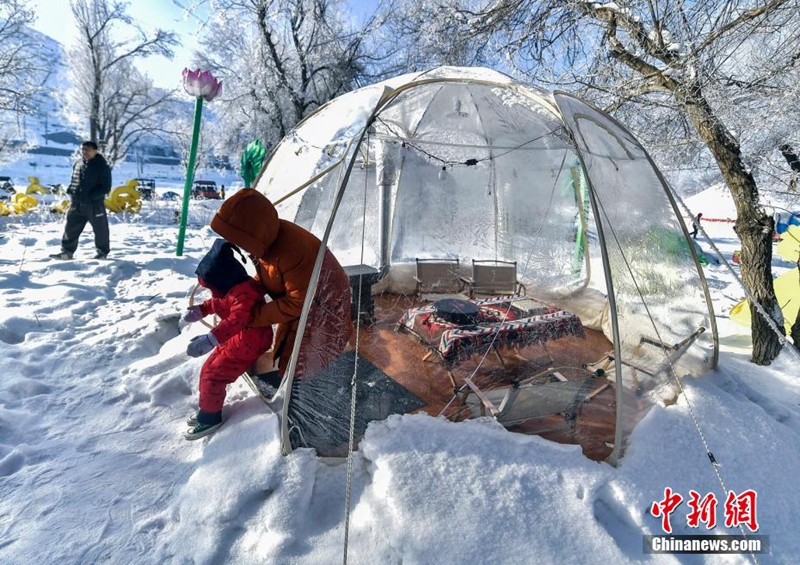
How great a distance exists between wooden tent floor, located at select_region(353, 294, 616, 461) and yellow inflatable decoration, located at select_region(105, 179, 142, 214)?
1095cm

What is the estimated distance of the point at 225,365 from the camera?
2658 millimetres

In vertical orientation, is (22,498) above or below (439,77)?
below

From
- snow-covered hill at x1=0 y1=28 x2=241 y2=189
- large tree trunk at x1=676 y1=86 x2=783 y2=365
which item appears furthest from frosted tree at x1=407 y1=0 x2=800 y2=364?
snow-covered hill at x1=0 y1=28 x2=241 y2=189

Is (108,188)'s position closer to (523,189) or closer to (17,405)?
(17,405)

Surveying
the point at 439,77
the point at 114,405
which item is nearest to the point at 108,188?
the point at 114,405

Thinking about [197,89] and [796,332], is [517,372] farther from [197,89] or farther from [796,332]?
[197,89]

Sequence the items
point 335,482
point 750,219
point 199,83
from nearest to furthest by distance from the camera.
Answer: point 335,482 → point 750,219 → point 199,83

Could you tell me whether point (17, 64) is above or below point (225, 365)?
above

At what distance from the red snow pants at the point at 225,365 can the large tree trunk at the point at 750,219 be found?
4154mm

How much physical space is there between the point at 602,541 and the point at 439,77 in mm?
2836

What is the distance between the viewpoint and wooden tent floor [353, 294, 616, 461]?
276 centimetres

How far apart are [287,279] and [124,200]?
1226 centimetres

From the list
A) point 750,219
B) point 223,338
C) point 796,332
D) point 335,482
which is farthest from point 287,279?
point 796,332

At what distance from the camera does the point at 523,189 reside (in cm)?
555
